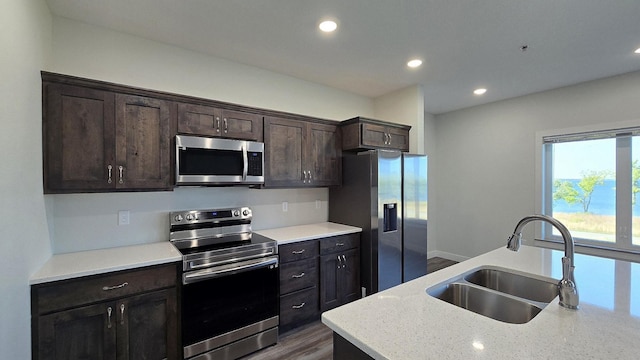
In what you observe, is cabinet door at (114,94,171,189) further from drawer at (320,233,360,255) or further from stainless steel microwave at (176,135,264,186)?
drawer at (320,233,360,255)

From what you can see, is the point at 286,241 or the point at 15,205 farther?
the point at 286,241

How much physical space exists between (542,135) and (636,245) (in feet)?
5.30

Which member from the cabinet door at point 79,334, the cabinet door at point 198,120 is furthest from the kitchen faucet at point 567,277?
the cabinet door at point 79,334

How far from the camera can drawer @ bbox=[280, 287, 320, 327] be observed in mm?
2625

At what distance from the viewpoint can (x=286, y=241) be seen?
103 inches

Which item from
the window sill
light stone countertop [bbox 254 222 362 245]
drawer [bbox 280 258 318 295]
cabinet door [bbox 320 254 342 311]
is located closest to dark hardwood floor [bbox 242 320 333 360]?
cabinet door [bbox 320 254 342 311]

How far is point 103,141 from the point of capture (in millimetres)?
2074

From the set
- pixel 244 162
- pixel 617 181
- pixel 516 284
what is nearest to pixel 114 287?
pixel 244 162

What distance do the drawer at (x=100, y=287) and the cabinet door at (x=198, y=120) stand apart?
113 cm

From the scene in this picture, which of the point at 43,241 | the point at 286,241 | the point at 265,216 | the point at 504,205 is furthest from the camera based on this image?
the point at 504,205

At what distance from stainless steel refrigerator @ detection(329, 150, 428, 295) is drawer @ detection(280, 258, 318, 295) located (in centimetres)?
65

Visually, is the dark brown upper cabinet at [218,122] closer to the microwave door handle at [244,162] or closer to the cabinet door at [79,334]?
the microwave door handle at [244,162]

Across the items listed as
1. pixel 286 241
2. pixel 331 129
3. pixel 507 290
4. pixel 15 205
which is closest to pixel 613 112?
pixel 507 290

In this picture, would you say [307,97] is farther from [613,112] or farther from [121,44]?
[613,112]
